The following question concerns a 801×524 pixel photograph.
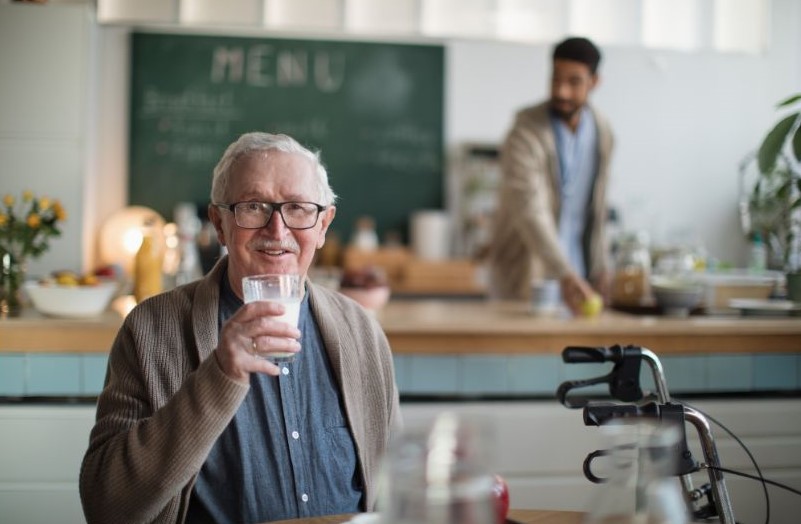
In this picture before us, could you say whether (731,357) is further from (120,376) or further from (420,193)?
(420,193)

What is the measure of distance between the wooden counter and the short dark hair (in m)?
0.99

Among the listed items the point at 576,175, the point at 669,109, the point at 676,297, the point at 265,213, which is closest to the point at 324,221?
the point at 265,213

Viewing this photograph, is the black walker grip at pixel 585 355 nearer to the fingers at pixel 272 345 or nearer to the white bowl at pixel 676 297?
the fingers at pixel 272 345

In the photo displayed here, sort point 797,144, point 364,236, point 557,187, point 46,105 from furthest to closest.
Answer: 1. point 364,236
2. point 46,105
3. point 557,187
4. point 797,144

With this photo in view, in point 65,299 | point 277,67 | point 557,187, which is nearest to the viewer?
point 65,299

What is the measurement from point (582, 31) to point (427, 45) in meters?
1.19

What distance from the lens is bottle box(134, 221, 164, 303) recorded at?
2.70m

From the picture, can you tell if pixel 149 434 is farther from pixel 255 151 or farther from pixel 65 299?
pixel 65 299

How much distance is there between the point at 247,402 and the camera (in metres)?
1.51

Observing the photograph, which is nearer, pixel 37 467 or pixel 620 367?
pixel 620 367

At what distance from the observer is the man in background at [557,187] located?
3.11 m

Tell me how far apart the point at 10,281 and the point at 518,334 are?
4.99ft

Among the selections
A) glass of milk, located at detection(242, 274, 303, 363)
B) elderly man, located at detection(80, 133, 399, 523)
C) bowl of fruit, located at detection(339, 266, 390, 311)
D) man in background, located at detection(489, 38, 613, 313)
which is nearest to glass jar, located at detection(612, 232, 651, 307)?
man in background, located at detection(489, 38, 613, 313)

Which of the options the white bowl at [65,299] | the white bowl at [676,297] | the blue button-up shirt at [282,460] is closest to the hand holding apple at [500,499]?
the blue button-up shirt at [282,460]
